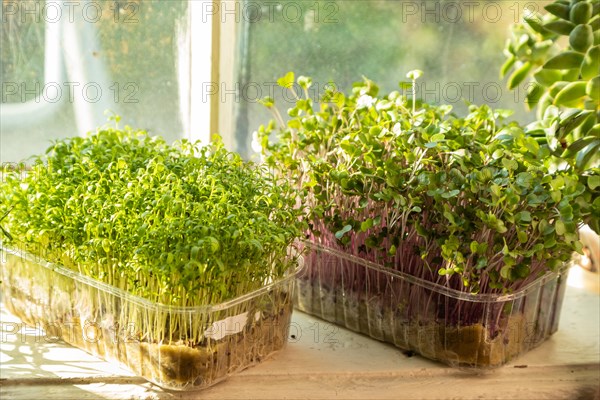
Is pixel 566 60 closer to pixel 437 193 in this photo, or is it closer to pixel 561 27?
pixel 561 27

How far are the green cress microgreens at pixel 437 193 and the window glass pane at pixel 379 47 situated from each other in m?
0.30

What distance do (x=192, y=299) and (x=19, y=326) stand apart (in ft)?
1.28

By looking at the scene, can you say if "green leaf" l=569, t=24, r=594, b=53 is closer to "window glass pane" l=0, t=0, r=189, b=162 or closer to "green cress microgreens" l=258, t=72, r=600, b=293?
"green cress microgreens" l=258, t=72, r=600, b=293

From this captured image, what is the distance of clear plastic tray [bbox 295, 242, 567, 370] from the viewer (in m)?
1.22

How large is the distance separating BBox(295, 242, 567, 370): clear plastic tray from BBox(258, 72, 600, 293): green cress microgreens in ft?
0.07

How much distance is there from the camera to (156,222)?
1081 mm

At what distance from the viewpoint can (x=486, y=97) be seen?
1859 mm

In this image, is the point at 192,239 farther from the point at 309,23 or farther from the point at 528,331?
the point at 309,23

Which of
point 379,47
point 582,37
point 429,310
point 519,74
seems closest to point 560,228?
point 429,310

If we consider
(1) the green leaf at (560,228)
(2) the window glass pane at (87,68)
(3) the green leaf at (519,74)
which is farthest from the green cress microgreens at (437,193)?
(2) the window glass pane at (87,68)

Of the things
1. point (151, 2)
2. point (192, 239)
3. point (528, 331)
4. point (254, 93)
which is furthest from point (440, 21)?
point (192, 239)

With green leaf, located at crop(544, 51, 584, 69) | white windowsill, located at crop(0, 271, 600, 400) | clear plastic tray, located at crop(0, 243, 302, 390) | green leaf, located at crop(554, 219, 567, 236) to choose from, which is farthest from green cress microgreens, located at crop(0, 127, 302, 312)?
green leaf, located at crop(544, 51, 584, 69)

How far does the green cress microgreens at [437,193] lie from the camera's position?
1.15 m

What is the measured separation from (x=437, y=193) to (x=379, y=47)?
2.20ft
